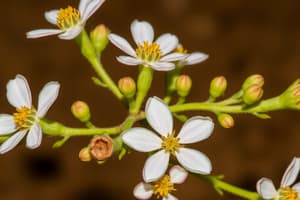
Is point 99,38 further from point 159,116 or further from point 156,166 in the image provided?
point 156,166

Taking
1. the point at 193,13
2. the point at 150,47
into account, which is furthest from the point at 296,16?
the point at 150,47

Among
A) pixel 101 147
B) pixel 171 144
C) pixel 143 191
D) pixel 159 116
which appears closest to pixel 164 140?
pixel 171 144

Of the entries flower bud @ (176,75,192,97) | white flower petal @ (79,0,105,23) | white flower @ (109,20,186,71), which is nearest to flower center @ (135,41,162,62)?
white flower @ (109,20,186,71)

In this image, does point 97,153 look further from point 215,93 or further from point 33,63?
point 33,63

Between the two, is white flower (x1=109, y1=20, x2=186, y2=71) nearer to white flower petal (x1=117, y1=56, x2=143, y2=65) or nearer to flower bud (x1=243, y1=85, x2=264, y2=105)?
white flower petal (x1=117, y1=56, x2=143, y2=65)

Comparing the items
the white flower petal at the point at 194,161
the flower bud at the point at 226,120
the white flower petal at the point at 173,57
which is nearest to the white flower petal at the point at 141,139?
the white flower petal at the point at 194,161

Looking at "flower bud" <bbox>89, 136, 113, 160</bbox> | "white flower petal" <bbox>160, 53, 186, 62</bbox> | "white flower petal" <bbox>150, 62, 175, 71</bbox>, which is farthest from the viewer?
"white flower petal" <bbox>160, 53, 186, 62</bbox>
